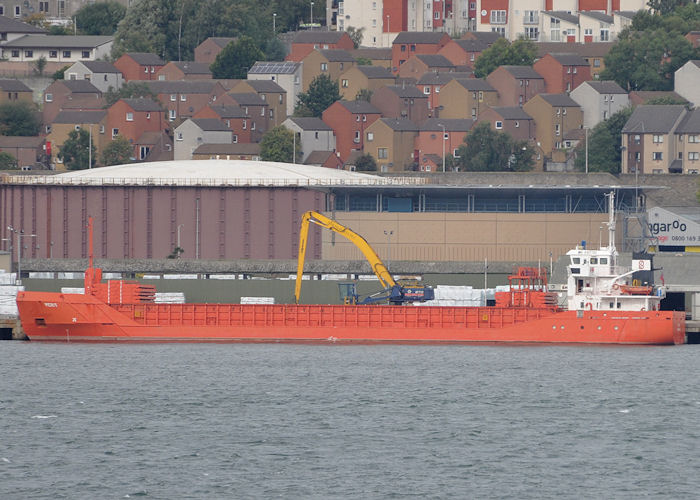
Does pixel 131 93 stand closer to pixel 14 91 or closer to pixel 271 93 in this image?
pixel 14 91

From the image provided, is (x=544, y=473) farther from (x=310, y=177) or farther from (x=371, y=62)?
(x=371, y=62)

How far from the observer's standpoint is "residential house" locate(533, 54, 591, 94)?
552ft

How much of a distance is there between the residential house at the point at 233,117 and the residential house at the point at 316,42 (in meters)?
24.3

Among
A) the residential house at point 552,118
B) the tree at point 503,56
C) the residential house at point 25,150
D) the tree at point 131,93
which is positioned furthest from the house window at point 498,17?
the residential house at point 25,150

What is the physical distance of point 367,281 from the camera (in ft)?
330

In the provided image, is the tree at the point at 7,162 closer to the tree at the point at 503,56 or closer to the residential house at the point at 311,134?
the residential house at the point at 311,134

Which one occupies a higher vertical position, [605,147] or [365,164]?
[605,147]

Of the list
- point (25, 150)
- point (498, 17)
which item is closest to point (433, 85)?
point (498, 17)

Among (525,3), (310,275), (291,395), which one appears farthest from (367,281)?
(525,3)

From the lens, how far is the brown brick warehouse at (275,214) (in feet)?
363

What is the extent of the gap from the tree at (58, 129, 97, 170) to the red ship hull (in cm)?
6513

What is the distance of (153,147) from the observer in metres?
157

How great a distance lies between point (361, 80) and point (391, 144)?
19089mm

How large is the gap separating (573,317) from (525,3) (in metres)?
113
